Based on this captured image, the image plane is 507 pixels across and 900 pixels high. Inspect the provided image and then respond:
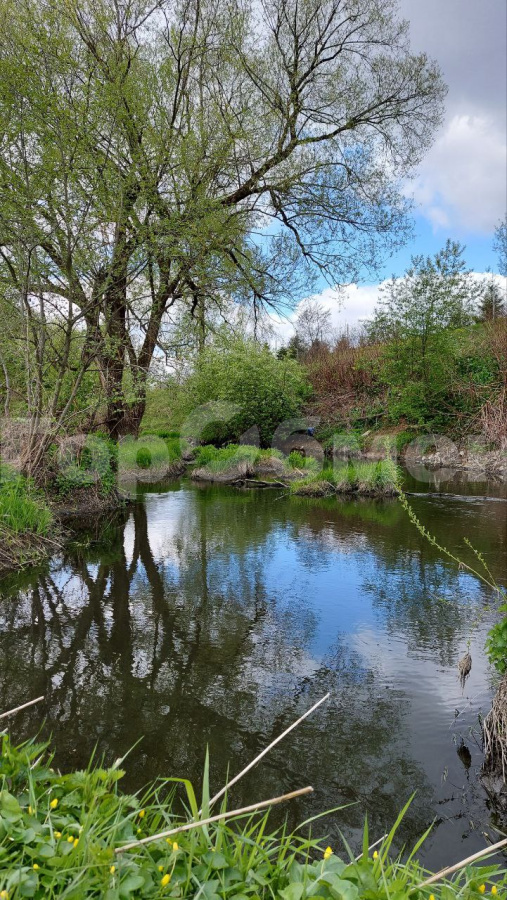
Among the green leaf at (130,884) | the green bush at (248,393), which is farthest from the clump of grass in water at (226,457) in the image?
the green leaf at (130,884)

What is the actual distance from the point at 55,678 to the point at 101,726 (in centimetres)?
74

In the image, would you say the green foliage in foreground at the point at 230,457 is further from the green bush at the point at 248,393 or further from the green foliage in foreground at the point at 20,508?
the green foliage in foreground at the point at 20,508

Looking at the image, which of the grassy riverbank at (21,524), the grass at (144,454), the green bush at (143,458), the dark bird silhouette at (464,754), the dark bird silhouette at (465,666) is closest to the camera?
the dark bird silhouette at (464,754)

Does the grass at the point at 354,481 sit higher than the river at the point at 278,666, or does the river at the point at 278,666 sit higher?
the grass at the point at 354,481

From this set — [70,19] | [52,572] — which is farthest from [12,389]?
[70,19]

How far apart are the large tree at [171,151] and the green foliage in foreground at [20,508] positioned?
4.31 feet

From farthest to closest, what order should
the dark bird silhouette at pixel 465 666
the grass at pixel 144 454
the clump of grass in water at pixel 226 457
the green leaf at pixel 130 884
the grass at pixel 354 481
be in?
1. the clump of grass in water at pixel 226 457
2. the grass at pixel 144 454
3. the grass at pixel 354 481
4. the dark bird silhouette at pixel 465 666
5. the green leaf at pixel 130 884

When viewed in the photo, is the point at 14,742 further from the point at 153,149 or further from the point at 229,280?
the point at 229,280

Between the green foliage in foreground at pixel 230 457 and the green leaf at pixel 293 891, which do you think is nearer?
the green leaf at pixel 293 891

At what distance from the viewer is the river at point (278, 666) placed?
2805mm

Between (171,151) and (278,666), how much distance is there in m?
7.82

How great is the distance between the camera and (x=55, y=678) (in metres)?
3.81

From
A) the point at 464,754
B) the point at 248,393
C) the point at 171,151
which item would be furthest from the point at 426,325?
the point at 464,754

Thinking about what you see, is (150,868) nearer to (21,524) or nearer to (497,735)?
(497,735)
